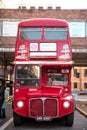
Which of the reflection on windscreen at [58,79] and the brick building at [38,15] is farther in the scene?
the brick building at [38,15]

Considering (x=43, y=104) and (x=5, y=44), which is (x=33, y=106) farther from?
(x=5, y=44)

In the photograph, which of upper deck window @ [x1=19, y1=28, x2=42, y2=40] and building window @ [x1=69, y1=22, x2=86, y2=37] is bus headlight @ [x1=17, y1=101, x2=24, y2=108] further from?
building window @ [x1=69, y1=22, x2=86, y2=37]

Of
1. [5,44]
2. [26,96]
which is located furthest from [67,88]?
[5,44]

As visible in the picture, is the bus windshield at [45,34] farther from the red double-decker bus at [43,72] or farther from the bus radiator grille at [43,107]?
the bus radiator grille at [43,107]

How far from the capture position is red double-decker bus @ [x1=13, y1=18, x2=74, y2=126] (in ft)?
52.3

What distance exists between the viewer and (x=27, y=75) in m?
16.9

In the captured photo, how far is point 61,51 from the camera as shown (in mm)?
17266

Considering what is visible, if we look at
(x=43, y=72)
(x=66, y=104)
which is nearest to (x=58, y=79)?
(x=43, y=72)

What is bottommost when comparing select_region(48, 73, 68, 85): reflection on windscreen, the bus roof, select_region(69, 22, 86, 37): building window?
select_region(48, 73, 68, 85): reflection on windscreen

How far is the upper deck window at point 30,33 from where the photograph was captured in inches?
696

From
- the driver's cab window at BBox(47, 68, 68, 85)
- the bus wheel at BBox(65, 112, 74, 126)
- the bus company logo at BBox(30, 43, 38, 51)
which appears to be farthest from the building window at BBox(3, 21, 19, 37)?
the bus wheel at BBox(65, 112, 74, 126)

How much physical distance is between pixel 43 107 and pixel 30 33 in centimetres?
362

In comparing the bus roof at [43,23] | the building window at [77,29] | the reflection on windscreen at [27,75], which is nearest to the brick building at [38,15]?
the building window at [77,29]

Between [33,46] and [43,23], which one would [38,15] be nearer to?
[43,23]
